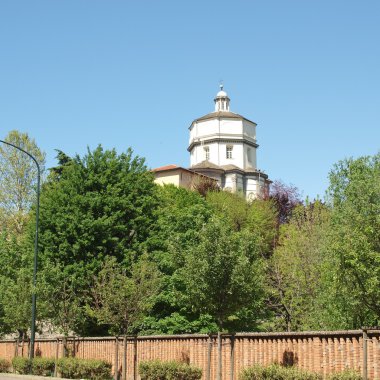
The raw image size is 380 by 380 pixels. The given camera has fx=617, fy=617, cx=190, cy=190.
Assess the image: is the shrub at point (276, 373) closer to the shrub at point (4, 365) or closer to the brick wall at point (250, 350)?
the brick wall at point (250, 350)

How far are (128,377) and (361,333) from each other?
38.6 ft

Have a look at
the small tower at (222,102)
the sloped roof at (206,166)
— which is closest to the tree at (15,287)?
the sloped roof at (206,166)

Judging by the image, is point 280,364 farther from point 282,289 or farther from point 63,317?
point 282,289

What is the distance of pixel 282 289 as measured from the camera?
1480 inches

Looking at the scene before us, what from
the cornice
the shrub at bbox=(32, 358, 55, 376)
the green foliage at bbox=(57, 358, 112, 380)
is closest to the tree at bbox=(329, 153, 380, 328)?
the green foliage at bbox=(57, 358, 112, 380)

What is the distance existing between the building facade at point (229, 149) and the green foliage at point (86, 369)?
2786 inches

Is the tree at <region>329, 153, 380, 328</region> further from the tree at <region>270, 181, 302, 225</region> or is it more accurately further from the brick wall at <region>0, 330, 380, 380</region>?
the tree at <region>270, 181, 302, 225</region>

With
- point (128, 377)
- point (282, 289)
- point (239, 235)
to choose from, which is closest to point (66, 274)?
point (128, 377)

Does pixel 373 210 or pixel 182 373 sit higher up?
pixel 373 210

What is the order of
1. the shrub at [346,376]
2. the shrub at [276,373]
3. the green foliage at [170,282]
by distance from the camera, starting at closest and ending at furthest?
the shrub at [346,376]
the shrub at [276,373]
the green foliage at [170,282]

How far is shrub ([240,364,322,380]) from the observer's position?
49.3 ft

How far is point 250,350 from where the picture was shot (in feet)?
60.7

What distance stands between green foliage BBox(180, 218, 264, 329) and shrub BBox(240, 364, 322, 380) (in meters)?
2.57

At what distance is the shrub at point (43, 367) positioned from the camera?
2683 centimetres
